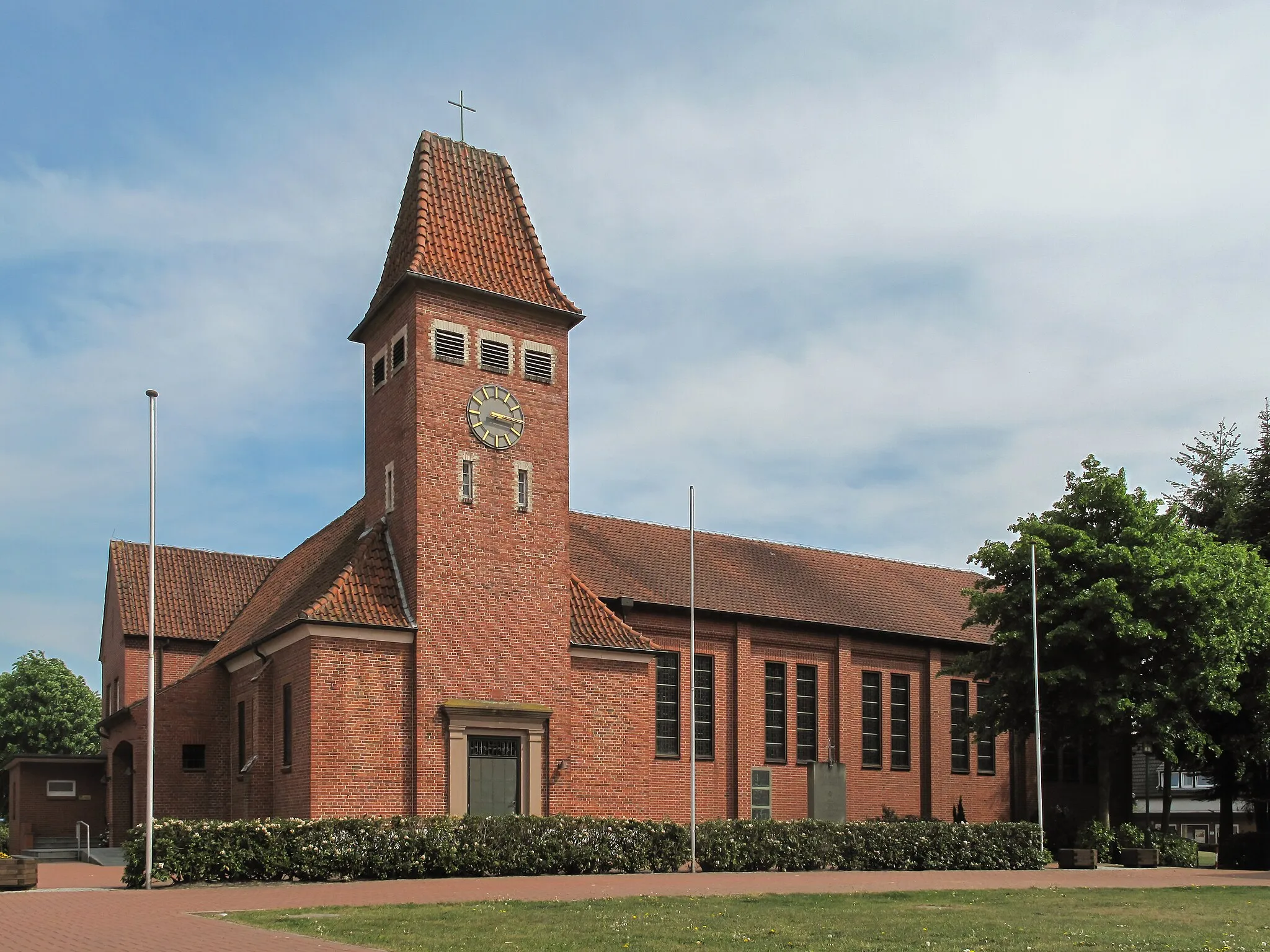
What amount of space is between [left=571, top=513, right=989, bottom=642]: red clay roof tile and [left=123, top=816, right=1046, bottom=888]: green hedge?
11.5m

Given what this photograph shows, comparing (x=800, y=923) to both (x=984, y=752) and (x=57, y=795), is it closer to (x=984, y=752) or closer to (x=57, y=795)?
(x=984, y=752)

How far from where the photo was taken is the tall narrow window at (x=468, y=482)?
3192 cm

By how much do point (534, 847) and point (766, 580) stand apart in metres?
19.7

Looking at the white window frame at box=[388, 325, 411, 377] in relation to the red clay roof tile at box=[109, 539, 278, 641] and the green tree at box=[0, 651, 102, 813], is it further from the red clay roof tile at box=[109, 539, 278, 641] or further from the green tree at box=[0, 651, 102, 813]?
the green tree at box=[0, 651, 102, 813]

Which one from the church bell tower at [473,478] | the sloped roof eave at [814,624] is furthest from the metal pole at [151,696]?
the sloped roof eave at [814,624]

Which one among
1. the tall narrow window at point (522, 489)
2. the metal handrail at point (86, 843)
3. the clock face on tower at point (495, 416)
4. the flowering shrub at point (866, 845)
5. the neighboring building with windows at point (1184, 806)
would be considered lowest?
the neighboring building with windows at point (1184, 806)

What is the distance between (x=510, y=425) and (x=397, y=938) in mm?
19230

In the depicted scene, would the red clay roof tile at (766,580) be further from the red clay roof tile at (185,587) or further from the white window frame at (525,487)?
the red clay roof tile at (185,587)

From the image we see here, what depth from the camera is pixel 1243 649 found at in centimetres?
3962

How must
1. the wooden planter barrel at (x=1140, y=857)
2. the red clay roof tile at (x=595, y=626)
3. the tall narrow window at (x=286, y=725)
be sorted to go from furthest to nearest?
the wooden planter barrel at (x=1140, y=857), the red clay roof tile at (x=595, y=626), the tall narrow window at (x=286, y=725)

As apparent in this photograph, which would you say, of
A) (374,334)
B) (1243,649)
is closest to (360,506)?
(374,334)

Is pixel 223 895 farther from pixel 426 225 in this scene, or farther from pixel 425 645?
pixel 426 225

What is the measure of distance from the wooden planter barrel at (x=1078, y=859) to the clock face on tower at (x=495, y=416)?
1802cm

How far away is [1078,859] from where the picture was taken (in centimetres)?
3475
